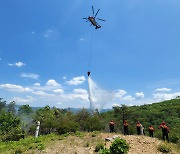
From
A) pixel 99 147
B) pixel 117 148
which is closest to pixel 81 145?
pixel 99 147

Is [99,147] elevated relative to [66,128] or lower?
lower

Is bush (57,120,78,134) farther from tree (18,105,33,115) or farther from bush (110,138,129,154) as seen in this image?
tree (18,105,33,115)

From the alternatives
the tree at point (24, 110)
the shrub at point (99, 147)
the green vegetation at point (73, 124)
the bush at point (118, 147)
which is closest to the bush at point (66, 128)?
the green vegetation at point (73, 124)

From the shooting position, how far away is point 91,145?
2209cm

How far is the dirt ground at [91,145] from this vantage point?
66.6 feet

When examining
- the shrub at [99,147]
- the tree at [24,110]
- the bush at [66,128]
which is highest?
the tree at [24,110]

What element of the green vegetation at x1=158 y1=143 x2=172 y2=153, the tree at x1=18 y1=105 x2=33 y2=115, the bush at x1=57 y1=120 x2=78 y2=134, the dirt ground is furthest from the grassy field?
the tree at x1=18 y1=105 x2=33 y2=115

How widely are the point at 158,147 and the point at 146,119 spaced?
A: 158ft

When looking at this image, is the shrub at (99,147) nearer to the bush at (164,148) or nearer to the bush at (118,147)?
the bush at (118,147)

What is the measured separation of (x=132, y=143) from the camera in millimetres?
21266

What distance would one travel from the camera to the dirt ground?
20.3 m

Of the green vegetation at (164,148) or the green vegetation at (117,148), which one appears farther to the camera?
the green vegetation at (164,148)

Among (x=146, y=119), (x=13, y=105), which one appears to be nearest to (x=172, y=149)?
(x=146, y=119)

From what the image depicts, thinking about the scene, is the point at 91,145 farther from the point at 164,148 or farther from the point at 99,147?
the point at 164,148
